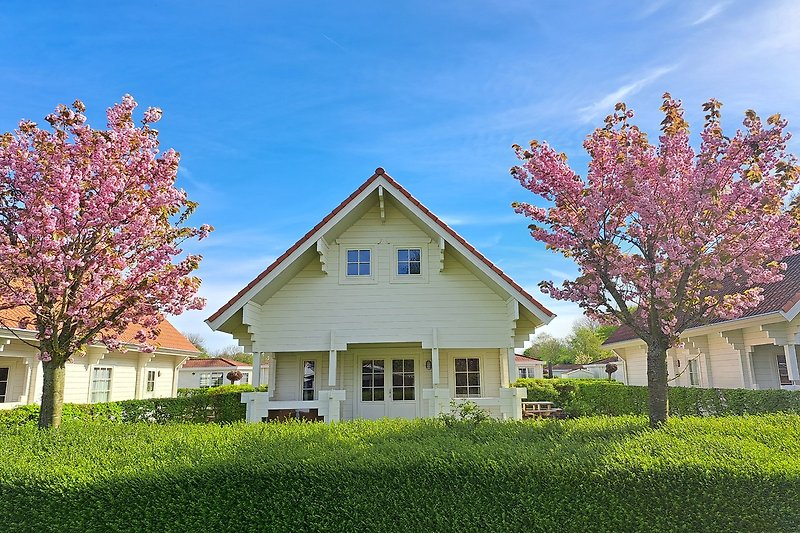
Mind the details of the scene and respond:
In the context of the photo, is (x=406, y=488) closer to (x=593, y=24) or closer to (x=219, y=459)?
(x=219, y=459)

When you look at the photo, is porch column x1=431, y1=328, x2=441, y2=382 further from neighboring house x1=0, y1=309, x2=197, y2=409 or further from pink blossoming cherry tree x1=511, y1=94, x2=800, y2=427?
neighboring house x1=0, y1=309, x2=197, y2=409

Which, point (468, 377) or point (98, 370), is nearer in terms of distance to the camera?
point (468, 377)

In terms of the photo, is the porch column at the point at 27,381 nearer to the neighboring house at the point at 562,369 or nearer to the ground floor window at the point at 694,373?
the ground floor window at the point at 694,373

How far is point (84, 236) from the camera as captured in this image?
886 cm

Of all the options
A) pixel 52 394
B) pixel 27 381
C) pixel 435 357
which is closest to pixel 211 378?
pixel 27 381

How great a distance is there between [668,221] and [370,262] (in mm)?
7591

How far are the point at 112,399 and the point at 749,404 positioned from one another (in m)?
20.7

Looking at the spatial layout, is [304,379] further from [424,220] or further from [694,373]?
[694,373]

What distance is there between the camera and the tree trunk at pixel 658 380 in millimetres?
7814

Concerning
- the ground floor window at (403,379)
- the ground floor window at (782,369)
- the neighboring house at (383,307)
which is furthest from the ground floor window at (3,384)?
the ground floor window at (782,369)

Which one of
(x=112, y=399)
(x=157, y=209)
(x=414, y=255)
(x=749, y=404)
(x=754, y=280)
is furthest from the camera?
(x=112, y=399)

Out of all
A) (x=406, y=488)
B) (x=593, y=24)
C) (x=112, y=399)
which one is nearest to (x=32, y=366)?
(x=112, y=399)

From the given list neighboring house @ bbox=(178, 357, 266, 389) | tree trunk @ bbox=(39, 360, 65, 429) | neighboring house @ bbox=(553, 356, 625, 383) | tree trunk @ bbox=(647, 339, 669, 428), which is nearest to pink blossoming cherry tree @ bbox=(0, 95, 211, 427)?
tree trunk @ bbox=(39, 360, 65, 429)

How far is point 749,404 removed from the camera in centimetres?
1271
